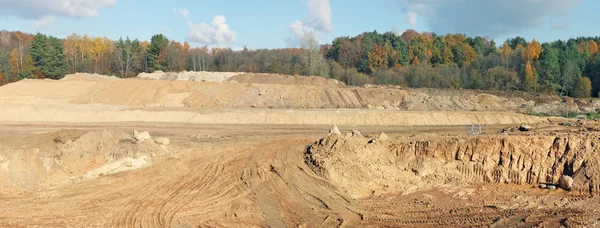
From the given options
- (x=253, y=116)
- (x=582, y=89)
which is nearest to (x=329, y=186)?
(x=253, y=116)

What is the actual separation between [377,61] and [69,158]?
68.4 metres

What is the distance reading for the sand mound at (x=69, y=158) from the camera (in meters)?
18.2

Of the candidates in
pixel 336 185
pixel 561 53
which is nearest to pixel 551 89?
pixel 561 53

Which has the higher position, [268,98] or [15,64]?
[15,64]

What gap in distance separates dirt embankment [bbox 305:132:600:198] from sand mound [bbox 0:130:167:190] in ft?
26.2

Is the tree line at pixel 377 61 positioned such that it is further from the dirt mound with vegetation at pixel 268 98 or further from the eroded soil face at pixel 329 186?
the eroded soil face at pixel 329 186

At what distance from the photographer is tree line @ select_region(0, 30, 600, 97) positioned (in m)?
58.4

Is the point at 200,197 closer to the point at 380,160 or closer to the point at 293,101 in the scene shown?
the point at 380,160

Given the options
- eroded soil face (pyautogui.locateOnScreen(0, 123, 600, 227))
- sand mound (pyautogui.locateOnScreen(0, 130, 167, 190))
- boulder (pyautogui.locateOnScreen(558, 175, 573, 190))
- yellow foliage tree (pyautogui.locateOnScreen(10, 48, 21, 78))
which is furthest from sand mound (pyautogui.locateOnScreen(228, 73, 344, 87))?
yellow foliage tree (pyautogui.locateOnScreen(10, 48, 21, 78))

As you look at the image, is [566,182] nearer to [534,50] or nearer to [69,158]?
[69,158]

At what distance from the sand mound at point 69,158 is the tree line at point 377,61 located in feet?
147

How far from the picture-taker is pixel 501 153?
17.1m

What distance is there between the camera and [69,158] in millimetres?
19391

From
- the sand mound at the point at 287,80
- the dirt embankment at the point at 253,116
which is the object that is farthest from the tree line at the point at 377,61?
the dirt embankment at the point at 253,116
